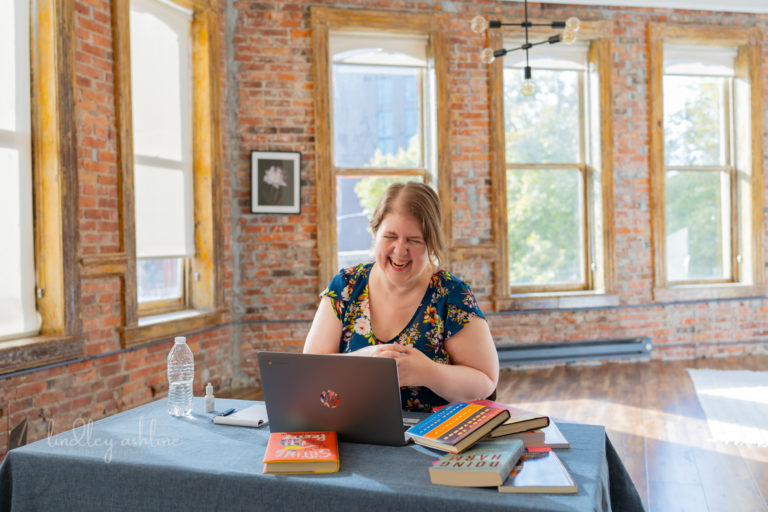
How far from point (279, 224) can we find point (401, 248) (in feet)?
11.4

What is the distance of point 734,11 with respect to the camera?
250 inches

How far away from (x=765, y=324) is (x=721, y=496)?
13.6 feet

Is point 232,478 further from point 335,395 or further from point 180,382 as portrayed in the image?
point 180,382

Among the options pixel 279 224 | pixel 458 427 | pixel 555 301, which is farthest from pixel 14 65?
pixel 555 301

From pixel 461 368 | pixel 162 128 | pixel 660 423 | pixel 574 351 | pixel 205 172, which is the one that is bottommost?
pixel 660 423

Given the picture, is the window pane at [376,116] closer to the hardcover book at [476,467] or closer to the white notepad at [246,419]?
the white notepad at [246,419]

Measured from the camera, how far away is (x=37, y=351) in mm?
3381

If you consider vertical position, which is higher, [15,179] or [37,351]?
[15,179]

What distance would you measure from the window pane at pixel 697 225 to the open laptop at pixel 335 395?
5.64m

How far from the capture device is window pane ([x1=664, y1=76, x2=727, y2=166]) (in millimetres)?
6416

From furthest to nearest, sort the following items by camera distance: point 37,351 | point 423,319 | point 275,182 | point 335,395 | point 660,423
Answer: point 275,182, point 660,423, point 37,351, point 423,319, point 335,395

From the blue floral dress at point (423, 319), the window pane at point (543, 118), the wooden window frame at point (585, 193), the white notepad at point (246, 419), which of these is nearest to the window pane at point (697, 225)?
the wooden window frame at point (585, 193)

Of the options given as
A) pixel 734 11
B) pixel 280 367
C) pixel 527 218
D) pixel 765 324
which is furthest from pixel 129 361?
pixel 734 11

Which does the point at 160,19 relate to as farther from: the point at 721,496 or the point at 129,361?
the point at 721,496
